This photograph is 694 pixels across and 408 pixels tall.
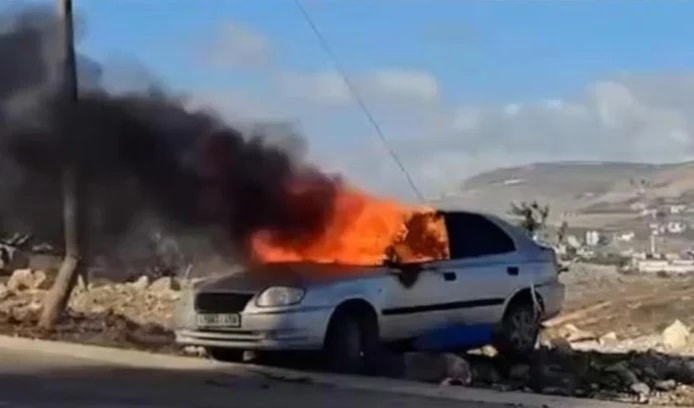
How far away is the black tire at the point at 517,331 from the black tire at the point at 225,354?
113 inches

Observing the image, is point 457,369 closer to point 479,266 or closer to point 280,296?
point 479,266

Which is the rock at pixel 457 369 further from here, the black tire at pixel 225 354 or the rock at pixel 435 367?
the black tire at pixel 225 354

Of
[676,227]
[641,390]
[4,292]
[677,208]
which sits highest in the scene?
[677,208]

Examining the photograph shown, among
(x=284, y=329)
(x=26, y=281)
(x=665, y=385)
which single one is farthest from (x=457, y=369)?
(x=26, y=281)

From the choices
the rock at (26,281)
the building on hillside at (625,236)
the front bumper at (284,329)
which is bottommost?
the front bumper at (284,329)

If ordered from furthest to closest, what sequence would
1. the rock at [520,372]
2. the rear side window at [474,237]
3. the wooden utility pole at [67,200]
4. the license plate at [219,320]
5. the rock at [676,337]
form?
A: 1. the rock at [676,337]
2. the wooden utility pole at [67,200]
3. the rear side window at [474,237]
4. the rock at [520,372]
5. the license plate at [219,320]

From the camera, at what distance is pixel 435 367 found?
16359mm

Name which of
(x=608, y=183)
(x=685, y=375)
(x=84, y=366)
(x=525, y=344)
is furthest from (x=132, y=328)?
(x=608, y=183)

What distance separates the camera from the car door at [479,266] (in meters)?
16.7

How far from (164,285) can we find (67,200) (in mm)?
10123

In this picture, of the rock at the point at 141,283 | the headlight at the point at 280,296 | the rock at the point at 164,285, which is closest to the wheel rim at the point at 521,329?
the headlight at the point at 280,296

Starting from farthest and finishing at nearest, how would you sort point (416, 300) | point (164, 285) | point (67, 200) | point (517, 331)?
point (164, 285), point (67, 200), point (517, 331), point (416, 300)

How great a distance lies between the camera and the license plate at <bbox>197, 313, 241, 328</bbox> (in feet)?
51.5

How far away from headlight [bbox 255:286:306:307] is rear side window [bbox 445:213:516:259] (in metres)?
2.11
